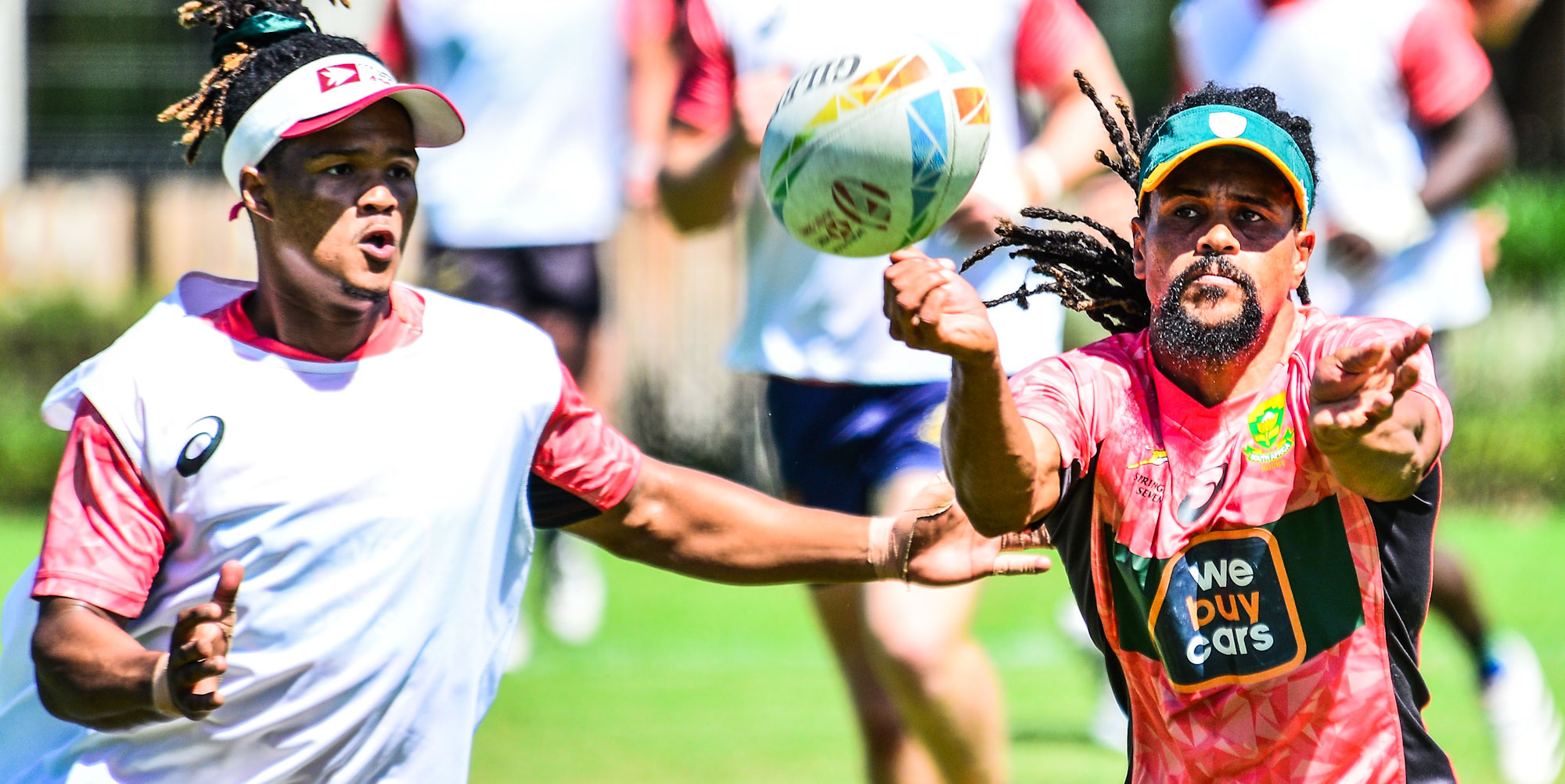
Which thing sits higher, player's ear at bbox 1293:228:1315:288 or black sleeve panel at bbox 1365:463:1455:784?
player's ear at bbox 1293:228:1315:288

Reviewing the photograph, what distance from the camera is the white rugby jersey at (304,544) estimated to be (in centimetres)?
359

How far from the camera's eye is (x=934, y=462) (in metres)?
5.07

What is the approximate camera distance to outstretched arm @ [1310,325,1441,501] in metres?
2.99

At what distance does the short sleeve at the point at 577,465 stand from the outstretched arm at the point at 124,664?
84 cm

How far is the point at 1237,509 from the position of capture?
3.44 metres

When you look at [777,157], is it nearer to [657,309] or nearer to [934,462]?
[934,462]

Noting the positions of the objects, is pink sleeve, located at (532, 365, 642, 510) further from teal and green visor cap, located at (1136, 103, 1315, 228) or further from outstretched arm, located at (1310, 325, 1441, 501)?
outstretched arm, located at (1310, 325, 1441, 501)

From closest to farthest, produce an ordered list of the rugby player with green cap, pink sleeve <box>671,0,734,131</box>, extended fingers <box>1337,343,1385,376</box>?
1. extended fingers <box>1337,343,1385,376</box>
2. the rugby player with green cap
3. pink sleeve <box>671,0,734,131</box>

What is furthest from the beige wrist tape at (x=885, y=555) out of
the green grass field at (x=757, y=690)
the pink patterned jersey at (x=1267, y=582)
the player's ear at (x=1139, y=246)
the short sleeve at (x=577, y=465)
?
the green grass field at (x=757, y=690)

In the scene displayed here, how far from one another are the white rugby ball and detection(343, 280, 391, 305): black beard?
774mm

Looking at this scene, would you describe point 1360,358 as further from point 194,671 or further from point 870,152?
point 194,671

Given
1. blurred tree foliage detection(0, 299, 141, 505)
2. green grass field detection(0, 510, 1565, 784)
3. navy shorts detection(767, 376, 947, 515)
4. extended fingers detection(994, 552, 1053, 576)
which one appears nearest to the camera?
extended fingers detection(994, 552, 1053, 576)

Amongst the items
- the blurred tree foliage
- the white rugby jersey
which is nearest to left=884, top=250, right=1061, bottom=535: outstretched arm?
the white rugby jersey

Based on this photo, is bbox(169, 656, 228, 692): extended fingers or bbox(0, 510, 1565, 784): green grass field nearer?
bbox(169, 656, 228, 692): extended fingers
